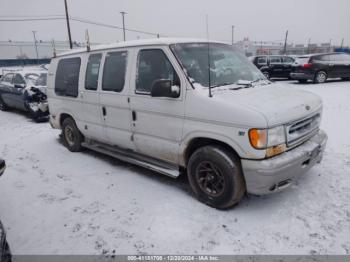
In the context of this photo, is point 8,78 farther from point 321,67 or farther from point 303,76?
point 321,67

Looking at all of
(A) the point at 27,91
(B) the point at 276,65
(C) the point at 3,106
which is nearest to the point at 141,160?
(A) the point at 27,91

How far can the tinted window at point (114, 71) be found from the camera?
4340 mm

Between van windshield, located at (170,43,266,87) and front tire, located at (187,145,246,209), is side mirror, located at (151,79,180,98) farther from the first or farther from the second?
front tire, located at (187,145,246,209)

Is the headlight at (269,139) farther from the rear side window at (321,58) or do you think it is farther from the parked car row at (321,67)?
the rear side window at (321,58)

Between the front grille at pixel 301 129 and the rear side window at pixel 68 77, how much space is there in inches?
156

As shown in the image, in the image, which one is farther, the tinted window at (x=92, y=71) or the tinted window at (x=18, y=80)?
the tinted window at (x=18, y=80)

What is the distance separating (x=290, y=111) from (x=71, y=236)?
9.50 feet

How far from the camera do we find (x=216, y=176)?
3.48 meters

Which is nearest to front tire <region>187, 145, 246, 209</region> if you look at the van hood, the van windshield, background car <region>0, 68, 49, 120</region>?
the van hood

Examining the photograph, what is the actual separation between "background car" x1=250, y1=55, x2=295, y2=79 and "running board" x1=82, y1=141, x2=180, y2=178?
1348 centimetres

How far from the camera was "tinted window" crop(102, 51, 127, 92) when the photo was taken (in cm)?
434

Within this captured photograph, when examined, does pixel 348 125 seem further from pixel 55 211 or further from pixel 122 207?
pixel 55 211

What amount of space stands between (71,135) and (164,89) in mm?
3366

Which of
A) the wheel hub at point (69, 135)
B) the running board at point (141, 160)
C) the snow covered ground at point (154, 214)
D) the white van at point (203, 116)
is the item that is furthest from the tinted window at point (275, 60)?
the running board at point (141, 160)
